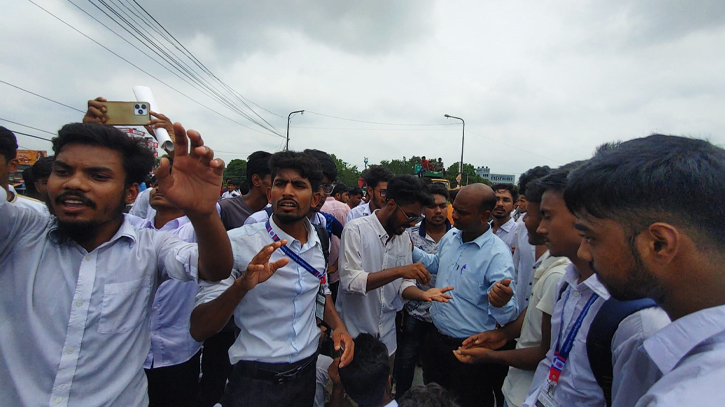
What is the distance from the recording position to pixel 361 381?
7.18 ft

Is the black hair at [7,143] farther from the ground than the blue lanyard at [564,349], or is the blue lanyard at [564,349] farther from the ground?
the black hair at [7,143]

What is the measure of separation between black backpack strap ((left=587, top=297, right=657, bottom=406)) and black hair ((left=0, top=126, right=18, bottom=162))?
3423 millimetres

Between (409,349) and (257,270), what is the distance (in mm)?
2425

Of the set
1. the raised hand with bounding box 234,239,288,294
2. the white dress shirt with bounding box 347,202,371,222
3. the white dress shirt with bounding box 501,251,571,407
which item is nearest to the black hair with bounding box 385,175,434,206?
the white dress shirt with bounding box 501,251,571,407

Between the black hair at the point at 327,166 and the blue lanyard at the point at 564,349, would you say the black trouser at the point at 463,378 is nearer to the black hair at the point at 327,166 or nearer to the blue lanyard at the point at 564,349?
the blue lanyard at the point at 564,349

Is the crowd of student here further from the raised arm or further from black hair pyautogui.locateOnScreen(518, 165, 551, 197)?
black hair pyautogui.locateOnScreen(518, 165, 551, 197)

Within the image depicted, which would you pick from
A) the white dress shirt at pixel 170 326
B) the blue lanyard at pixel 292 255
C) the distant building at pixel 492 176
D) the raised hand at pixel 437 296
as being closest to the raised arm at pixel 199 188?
the blue lanyard at pixel 292 255

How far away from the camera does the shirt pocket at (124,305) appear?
137 centimetres

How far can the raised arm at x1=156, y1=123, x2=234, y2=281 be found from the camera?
1.30 m

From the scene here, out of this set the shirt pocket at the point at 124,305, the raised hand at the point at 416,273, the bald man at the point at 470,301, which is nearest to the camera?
the shirt pocket at the point at 124,305

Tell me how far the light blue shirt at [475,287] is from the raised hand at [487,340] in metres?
0.12

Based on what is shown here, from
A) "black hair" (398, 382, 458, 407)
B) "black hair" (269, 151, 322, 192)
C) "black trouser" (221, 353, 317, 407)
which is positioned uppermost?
"black hair" (269, 151, 322, 192)

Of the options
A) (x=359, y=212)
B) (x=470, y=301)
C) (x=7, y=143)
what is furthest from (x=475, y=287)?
(x=7, y=143)

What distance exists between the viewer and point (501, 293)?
7.38 feet
